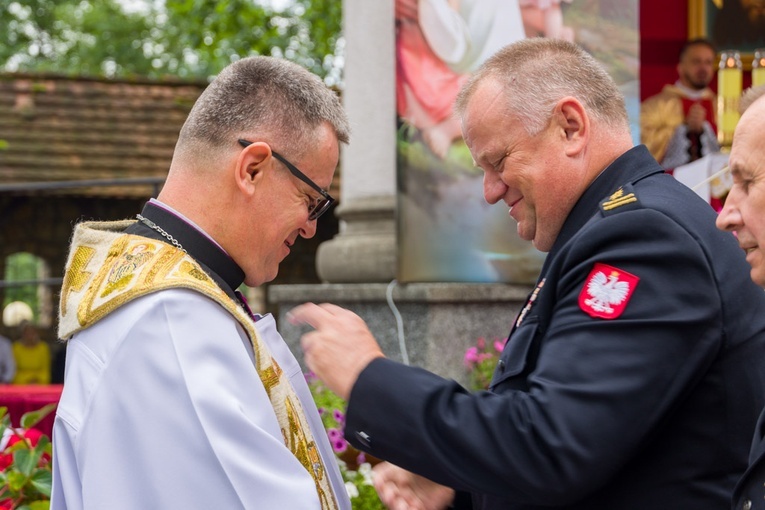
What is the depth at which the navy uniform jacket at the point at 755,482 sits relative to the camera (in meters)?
1.81

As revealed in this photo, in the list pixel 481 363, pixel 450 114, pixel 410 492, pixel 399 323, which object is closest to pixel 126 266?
pixel 410 492

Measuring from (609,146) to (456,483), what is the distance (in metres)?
0.79

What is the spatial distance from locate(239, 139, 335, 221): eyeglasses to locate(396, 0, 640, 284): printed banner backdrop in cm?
372

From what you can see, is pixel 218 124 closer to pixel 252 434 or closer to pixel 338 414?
pixel 252 434

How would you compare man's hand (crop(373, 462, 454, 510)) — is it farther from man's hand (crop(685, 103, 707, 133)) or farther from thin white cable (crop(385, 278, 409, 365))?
man's hand (crop(685, 103, 707, 133))

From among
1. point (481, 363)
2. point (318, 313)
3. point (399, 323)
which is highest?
point (318, 313)

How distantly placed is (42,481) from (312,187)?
134cm

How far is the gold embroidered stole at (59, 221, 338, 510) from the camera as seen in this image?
6.40ft

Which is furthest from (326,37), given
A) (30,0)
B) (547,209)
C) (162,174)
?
(547,209)

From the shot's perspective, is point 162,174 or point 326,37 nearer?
point 162,174

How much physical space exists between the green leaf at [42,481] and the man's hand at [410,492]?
105 cm

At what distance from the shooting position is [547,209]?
2250 mm

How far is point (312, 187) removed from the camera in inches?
88.5

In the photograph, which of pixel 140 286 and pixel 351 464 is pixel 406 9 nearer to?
pixel 351 464
